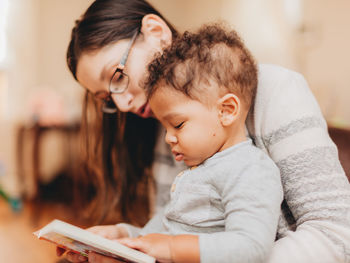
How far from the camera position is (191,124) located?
79 centimetres

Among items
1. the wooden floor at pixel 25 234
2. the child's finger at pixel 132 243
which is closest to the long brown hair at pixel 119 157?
the child's finger at pixel 132 243

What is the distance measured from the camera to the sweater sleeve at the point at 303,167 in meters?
0.72

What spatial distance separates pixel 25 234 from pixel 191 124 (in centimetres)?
235

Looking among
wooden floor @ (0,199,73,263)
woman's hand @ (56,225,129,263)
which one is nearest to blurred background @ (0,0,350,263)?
wooden floor @ (0,199,73,263)

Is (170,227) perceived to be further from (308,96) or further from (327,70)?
(327,70)

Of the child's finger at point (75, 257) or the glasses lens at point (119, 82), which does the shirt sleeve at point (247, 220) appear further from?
the glasses lens at point (119, 82)

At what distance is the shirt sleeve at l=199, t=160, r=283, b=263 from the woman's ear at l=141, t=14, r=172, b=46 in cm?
49

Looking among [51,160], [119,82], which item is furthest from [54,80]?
[119,82]

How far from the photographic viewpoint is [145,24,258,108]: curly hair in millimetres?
778

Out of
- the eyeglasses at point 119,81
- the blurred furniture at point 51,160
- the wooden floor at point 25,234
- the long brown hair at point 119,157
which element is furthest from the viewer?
the blurred furniture at point 51,160

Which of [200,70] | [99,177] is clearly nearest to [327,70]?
[99,177]

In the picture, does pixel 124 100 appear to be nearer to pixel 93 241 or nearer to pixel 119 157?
pixel 119 157

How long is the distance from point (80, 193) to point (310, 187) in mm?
2442

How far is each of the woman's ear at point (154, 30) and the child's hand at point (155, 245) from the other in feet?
1.86
